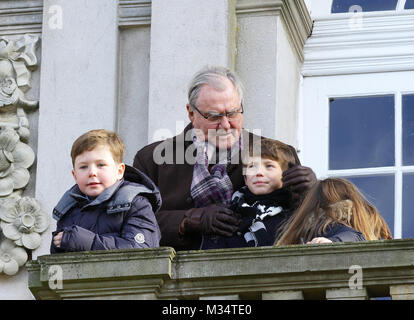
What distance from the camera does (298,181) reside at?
10.5 meters

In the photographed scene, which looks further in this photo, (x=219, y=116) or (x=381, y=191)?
(x=381, y=191)

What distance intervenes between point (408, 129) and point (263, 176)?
9.01ft

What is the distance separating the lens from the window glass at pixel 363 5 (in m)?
13.7

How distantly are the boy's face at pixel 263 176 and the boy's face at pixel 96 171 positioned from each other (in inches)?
28.4

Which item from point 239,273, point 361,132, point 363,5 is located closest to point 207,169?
point 239,273

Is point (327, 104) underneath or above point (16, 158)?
above

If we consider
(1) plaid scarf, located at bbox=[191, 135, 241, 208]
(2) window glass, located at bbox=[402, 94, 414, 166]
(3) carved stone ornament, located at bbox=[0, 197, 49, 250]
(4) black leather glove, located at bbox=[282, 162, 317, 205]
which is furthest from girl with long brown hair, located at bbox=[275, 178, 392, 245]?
(3) carved stone ornament, located at bbox=[0, 197, 49, 250]

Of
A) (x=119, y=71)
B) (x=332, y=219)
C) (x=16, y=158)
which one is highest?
(x=119, y=71)

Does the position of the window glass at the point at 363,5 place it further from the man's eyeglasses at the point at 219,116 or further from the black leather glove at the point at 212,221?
the black leather glove at the point at 212,221

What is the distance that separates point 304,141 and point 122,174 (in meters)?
3.12

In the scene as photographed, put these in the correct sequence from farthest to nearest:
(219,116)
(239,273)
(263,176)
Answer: (219,116) → (263,176) → (239,273)

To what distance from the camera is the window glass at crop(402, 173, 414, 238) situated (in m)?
12.7

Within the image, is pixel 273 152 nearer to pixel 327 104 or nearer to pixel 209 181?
pixel 209 181

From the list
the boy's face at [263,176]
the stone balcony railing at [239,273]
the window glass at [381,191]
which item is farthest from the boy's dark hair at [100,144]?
the window glass at [381,191]
